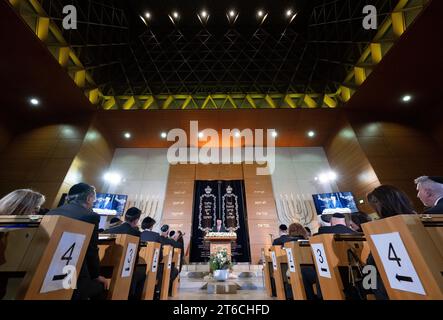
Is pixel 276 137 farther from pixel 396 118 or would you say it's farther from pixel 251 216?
pixel 396 118

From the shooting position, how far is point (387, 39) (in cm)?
540

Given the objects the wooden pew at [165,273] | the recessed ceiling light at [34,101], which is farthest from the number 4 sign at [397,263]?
the recessed ceiling light at [34,101]

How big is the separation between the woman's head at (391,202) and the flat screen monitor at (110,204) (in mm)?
7595

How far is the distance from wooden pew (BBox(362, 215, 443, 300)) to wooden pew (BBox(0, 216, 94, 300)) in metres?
1.59

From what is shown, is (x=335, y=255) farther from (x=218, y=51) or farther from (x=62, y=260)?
(x=218, y=51)

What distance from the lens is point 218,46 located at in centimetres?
805

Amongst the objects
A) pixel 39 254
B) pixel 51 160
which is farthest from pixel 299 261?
pixel 51 160

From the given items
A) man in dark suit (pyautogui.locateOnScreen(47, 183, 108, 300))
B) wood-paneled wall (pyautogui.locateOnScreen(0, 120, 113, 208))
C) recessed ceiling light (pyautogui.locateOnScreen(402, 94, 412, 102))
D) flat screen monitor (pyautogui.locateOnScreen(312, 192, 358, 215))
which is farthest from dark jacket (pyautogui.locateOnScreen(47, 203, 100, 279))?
recessed ceiling light (pyautogui.locateOnScreen(402, 94, 412, 102))

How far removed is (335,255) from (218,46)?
8.54 metres

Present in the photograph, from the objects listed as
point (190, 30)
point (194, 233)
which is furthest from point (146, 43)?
point (194, 233)

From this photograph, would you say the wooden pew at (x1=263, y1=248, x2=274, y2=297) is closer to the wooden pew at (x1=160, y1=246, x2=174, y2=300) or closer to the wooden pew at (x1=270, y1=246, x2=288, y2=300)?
the wooden pew at (x1=270, y1=246, x2=288, y2=300)

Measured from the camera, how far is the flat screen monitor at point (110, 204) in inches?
267

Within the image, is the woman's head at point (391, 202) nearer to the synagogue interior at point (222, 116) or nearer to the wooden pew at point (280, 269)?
the synagogue interior at point (222, 116)
